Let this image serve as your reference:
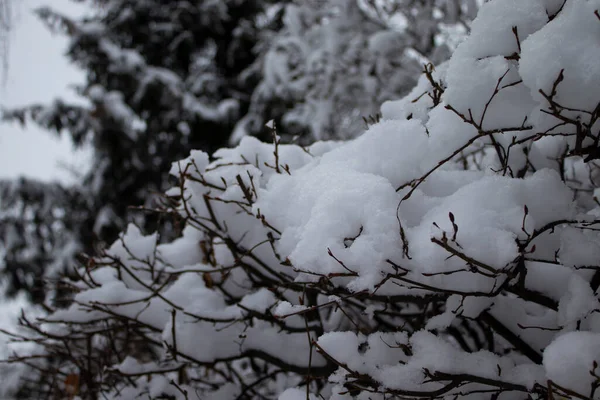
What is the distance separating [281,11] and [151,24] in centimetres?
273

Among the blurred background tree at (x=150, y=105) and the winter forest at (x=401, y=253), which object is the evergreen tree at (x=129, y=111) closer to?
the blurred background tree at (x=150, y=105)

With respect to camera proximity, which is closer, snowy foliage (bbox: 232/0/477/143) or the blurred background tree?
snowy foliage (bbox: 232/0/477/143)

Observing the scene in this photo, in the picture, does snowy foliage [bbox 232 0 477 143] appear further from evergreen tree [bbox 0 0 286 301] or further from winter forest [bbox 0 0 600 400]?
A: evergreen tree [bbox 0 0 286 301]

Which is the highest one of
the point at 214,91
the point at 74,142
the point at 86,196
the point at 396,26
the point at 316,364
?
the point at 214,91

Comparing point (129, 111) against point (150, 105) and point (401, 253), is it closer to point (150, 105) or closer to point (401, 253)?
point (150, 105)

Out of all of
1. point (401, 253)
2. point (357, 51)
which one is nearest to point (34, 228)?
point (357, 51)

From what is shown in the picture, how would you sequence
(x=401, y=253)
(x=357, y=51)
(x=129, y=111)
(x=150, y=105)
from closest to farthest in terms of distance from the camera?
1. (x=401, y=253)
2. (x=357, y=51)
3. (x=129, y=111)
4. (x=150, y=105)

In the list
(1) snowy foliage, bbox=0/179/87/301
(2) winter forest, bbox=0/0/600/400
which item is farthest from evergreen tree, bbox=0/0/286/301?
(2) winter forest, bbox=0/0/600/400

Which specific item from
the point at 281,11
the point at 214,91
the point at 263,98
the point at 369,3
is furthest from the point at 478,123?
the point at 281,11

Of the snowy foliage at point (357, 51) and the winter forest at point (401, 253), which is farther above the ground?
the snowy foliage at point (357, 51)

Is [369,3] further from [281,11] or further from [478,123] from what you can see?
[281,11]

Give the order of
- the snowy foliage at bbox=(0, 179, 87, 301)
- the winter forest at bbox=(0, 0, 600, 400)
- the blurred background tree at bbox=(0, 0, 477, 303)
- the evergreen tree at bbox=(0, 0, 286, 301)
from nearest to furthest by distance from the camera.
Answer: the winter forest at bbox=(0, 0, 600, 400) → the blurred background tree at bbox=(0, 0, 477, 303) → the evergreen tree at bbox=(0, 0, 286, 301) → the snowy foliage at bbox=(0, 179, 87, 301)

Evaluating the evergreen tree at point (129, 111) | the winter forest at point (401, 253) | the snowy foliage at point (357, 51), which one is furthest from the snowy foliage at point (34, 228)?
the winter forest at point (401, 253)

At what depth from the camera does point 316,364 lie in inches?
63.6
